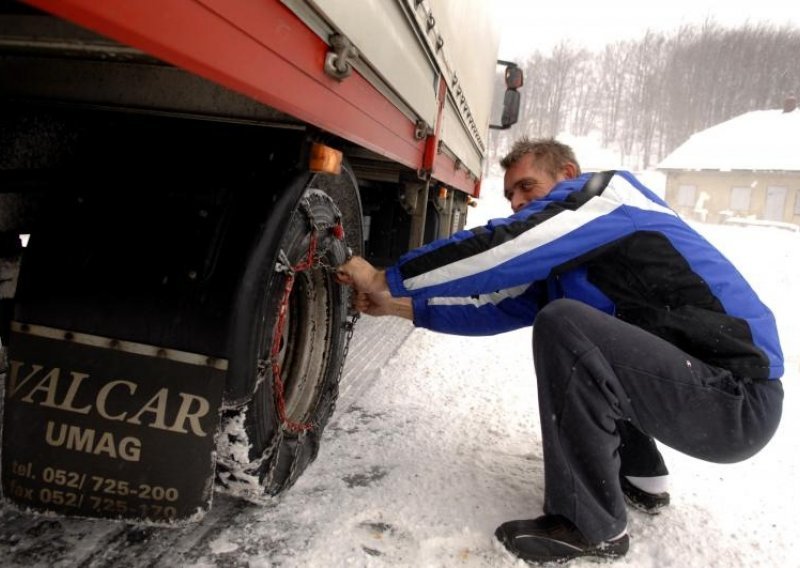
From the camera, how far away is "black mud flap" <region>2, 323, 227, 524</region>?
133 cm

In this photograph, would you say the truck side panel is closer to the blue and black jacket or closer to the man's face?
the blue and black jacket

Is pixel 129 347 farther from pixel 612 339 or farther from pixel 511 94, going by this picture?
pixel 511 94

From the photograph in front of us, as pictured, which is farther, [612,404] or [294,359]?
[294,359]

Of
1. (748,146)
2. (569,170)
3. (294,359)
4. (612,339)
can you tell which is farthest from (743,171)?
(294,359)

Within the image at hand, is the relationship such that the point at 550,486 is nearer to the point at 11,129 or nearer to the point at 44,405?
the point at 44,405

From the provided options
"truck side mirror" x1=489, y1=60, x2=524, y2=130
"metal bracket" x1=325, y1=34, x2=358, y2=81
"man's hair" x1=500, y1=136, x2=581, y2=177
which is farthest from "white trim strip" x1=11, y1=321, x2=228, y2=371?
"truck side mirror" x1=489, y1=60, x2=524, y2=130

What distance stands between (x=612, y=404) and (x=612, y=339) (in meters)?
0.21

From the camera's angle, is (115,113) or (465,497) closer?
(115,113)

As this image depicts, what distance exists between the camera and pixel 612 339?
1.74 meters

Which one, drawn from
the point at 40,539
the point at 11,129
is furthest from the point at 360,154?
the point at 40,539

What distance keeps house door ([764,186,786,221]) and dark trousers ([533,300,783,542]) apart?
115 feet

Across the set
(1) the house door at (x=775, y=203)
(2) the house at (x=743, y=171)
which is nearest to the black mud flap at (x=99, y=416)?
(2) the house at (x=743, y=171)

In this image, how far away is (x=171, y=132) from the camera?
1.47 meters

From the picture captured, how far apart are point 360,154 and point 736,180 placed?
3596 cm
